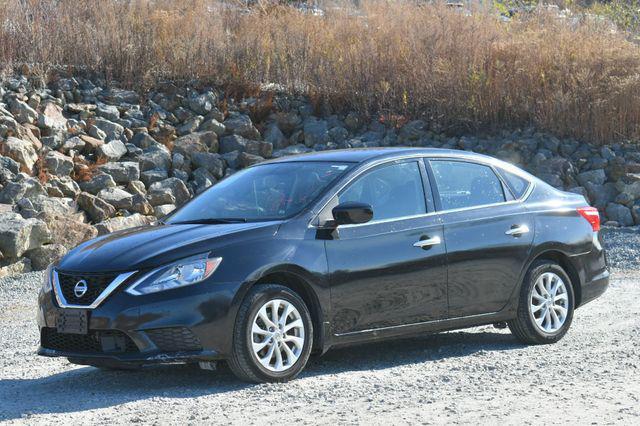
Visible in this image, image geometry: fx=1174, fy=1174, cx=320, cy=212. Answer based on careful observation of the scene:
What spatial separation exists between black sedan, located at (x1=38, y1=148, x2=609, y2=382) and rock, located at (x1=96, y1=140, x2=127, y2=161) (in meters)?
9.31

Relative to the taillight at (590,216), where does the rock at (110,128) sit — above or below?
above

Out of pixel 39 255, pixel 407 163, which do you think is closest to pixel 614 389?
pixel 407 163

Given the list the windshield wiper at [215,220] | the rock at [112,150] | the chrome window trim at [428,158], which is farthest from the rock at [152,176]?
the windshield wiper at [215,220]

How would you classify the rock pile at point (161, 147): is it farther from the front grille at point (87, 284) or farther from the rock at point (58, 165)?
the front grille at point (87, 284)

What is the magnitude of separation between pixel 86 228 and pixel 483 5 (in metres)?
10.9

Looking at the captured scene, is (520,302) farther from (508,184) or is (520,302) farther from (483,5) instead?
(483,5)

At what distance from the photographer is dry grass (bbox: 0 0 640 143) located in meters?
20.5

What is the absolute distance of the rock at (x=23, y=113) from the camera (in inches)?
727

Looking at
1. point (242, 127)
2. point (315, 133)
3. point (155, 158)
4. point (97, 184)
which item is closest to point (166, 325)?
point (97, 184)

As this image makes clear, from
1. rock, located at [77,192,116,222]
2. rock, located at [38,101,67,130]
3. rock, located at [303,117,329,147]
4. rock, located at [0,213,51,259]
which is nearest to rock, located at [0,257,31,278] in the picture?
rock, located at [0,213,51,259]

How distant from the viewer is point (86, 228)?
49.9 ft

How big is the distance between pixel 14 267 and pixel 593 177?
9789 mm

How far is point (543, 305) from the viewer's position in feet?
30.9

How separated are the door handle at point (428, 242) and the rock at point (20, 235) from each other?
7209 millimetres
